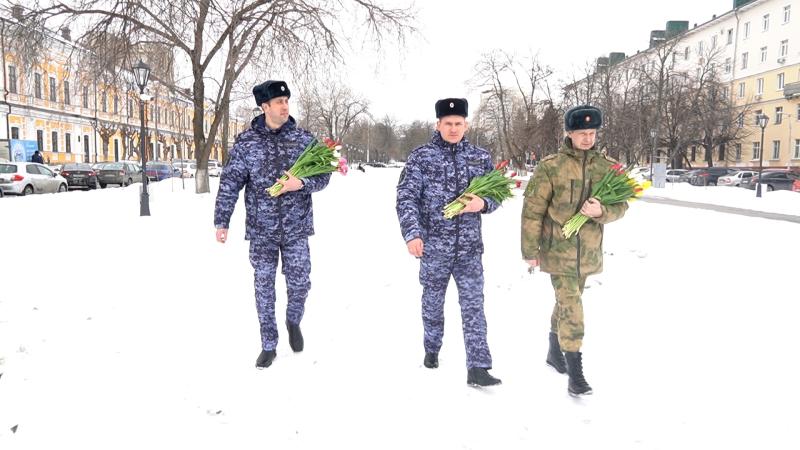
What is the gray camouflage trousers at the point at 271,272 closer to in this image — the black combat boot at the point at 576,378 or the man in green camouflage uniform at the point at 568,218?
the man in green camouflage uniform at the point at 568,218

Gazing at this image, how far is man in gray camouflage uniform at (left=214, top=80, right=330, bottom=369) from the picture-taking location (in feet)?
12.6

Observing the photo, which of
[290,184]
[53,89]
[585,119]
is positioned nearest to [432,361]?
[290,184]

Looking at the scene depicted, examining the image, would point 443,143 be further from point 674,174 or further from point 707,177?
point 674,174

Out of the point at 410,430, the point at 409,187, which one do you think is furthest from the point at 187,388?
the point at 409,187

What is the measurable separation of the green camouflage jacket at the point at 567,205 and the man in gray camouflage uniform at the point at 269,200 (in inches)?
58.9

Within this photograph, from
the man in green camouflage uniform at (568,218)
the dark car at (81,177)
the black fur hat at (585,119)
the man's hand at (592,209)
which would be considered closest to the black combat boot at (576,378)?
the man in green camouflage uniform at (568,218)

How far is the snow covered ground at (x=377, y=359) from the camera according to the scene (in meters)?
3.05

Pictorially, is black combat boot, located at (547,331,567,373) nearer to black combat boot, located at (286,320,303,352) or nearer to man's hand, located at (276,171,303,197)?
black combat boot, located at (286,320,303,352)

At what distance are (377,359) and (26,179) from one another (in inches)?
879

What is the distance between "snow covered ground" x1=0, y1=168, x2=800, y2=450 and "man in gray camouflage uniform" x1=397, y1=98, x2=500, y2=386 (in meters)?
0.37

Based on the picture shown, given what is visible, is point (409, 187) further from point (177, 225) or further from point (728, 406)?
point (177, 225)

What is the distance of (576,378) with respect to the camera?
3.50m

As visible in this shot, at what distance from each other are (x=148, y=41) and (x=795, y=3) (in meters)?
48.7

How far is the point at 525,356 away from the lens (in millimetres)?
4223
